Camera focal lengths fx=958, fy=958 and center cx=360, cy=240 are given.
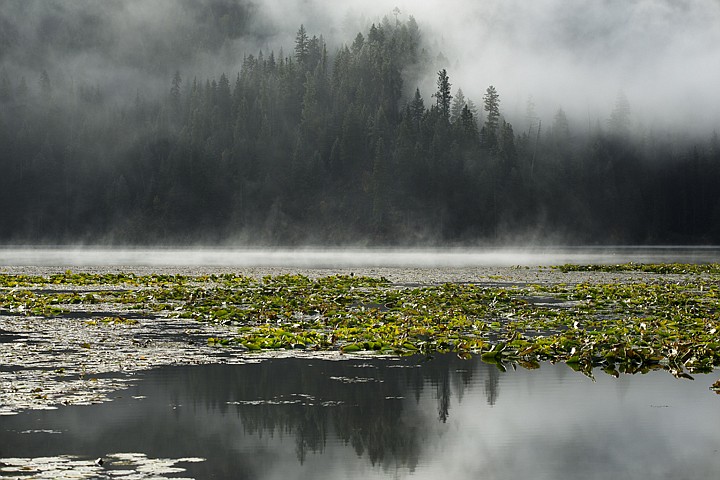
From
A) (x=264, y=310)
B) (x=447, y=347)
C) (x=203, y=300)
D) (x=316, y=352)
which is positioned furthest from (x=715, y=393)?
(x=203, y=300)

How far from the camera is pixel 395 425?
1664 cm

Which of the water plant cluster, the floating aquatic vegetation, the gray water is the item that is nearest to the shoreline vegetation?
the water plant cluster

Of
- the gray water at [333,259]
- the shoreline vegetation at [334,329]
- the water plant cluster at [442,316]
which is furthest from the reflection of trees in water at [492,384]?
the gray water at [333,259]

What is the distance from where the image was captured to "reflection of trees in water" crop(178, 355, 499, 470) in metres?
15.5

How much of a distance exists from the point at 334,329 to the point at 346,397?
11142mm

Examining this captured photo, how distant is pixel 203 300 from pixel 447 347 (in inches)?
730

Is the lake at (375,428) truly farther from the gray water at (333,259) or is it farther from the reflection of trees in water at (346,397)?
the gray water at (333,259)

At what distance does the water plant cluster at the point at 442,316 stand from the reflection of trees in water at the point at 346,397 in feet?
7.80

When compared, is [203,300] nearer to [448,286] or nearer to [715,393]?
[448,286]

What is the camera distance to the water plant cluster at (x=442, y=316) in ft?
81.0

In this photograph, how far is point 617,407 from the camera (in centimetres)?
1825

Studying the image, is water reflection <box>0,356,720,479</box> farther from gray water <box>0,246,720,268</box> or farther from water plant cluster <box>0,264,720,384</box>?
gray water <box>0,246,720,268</box>

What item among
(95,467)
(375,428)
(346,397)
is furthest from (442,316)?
(95,467)

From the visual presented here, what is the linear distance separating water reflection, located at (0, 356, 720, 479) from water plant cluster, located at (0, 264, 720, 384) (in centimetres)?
262
